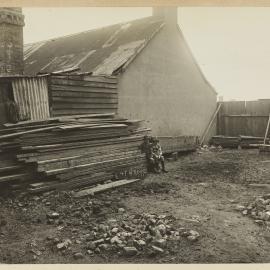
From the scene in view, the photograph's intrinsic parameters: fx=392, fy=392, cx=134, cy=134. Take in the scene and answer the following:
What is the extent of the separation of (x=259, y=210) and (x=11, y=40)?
1038cm

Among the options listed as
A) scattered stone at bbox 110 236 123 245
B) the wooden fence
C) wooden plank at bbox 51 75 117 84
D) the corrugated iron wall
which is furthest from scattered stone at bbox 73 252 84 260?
the wooden fence

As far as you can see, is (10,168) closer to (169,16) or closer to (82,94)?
(82,94)

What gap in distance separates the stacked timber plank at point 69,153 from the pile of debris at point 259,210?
3697 millimetres

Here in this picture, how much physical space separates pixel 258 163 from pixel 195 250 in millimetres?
8095

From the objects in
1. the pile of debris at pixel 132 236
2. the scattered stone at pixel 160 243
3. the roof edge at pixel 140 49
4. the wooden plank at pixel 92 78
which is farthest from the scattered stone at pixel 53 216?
the roof edge at pixel 140 49

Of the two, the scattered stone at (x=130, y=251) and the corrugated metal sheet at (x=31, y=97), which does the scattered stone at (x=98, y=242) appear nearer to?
the scattered stone at (x=130, y=251)

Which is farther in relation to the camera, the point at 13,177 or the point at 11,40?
the point at 11,40

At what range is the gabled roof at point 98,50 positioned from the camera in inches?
602

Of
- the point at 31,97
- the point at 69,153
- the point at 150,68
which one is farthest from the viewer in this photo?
the point at 150,68

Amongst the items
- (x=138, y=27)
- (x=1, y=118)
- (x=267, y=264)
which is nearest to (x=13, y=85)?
(x=1, y=118)

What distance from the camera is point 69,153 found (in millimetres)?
9445

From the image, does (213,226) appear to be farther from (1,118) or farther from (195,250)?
(1,118)

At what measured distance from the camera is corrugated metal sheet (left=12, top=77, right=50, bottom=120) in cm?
1045

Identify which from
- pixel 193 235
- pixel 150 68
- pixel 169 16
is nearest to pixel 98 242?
pixel 193 235
